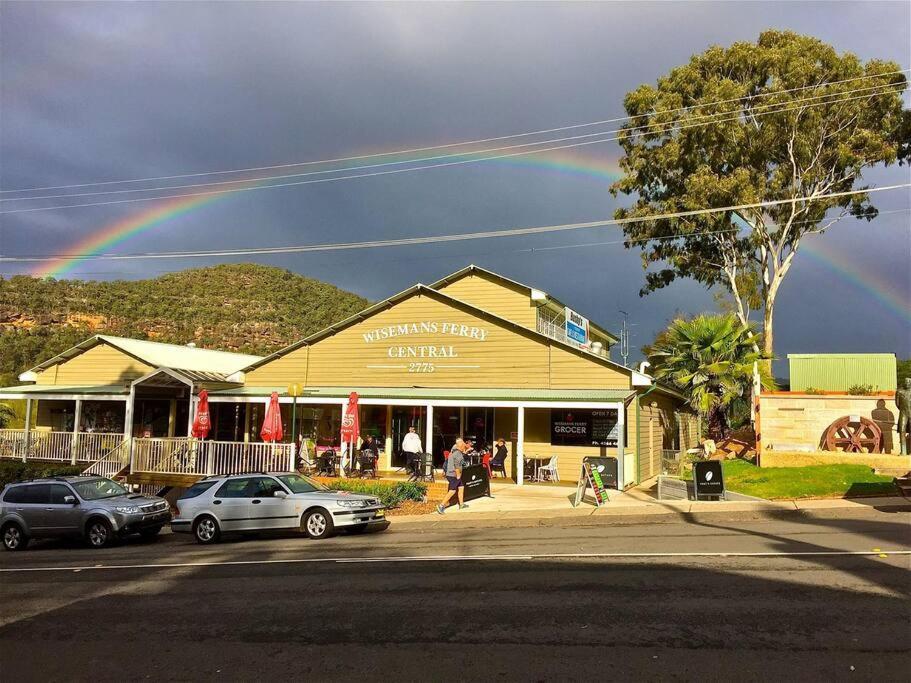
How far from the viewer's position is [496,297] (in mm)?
26828

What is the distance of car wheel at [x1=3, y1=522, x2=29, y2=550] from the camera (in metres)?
16.2

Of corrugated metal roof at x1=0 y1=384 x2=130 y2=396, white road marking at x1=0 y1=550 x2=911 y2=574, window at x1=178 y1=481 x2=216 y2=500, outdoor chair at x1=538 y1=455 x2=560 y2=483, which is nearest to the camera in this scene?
white road marking at x1=0 y1=550 x2=911 y2=574

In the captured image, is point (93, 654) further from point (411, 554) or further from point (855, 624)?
point (855, 624)

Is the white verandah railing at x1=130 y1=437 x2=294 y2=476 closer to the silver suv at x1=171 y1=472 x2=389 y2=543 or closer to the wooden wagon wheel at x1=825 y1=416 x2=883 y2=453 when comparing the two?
the silver suv at x1=171 y1=472 x2=389 y2=543

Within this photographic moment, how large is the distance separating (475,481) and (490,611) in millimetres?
10647

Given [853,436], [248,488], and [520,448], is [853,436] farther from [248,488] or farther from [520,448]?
[248,488]

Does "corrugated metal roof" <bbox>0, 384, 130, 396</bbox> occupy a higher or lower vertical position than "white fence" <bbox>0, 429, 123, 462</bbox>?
higher

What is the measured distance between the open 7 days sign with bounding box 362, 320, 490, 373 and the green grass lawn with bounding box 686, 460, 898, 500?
27.8 ft

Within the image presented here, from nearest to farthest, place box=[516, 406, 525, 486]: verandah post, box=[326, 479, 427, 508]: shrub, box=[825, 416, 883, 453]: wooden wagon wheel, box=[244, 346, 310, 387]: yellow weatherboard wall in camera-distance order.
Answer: box=[326, 479, 427, 508]: shrub, box=[825, 416, 883, 453]: wooden wagon wheel, box=[516, 406, 525, 486]: verandah post, box=[244, 346, 310, 387]: yellow weatherboard wall

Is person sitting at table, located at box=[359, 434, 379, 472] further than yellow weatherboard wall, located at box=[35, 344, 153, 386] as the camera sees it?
No

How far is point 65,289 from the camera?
69188 mm

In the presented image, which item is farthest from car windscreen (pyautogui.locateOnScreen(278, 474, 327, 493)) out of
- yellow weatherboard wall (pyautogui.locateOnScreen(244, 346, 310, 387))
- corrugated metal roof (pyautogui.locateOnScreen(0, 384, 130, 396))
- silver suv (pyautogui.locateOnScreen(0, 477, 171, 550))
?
corrugated metal roof (pyautogui.locateOnScreen(0, 384, 130, 396))

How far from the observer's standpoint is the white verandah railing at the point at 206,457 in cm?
2089

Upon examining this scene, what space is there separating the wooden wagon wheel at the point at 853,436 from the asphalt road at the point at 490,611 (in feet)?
28.5
